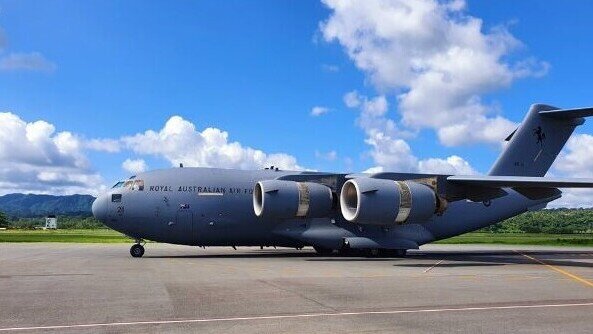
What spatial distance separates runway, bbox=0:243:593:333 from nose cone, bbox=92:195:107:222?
6.88 meters

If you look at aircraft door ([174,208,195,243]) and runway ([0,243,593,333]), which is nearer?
runway ([0,243,593,333])

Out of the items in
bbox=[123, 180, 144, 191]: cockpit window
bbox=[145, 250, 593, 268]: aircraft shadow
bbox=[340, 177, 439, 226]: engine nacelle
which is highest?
bbox=[123, 180, 144, 191]: cockpit window

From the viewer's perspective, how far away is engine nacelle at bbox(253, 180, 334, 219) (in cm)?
2436

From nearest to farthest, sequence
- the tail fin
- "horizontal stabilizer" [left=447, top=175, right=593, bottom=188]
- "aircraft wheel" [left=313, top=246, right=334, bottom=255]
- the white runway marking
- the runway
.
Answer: the white runway marking, the runway, "horizontal stabilizer" [left=447, top=175, right=593, bottom=188], "aircraft wheel" [left=313, top=246, right=334, bottom=255], the tail fin

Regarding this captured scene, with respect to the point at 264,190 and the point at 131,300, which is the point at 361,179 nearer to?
the point at 264,190

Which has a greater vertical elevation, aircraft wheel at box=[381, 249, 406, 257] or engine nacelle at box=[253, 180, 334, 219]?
engine nacelle at box=[253, 180, 334, 219]

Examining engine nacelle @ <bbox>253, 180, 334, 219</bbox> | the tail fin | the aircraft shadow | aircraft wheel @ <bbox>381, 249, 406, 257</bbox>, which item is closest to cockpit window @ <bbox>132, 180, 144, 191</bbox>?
the aircraft shadow

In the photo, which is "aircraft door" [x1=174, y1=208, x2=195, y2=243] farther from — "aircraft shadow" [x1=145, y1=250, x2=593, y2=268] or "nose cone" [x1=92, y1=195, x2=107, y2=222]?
"nose cone" [x1=92, y1=195, x2=107, y2=222]

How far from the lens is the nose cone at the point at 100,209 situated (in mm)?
24609

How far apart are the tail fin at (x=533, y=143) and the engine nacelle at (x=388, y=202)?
8.06m

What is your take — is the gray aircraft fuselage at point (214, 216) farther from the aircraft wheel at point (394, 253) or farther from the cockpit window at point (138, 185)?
the aircraft wheel at point (394, 253)

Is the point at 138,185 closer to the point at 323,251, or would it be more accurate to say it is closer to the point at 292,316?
the point at 323,251

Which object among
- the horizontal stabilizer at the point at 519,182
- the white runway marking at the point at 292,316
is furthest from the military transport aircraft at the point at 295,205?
the white runway marking at the point at 292,316

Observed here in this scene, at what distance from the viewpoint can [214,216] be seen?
25.6 m
